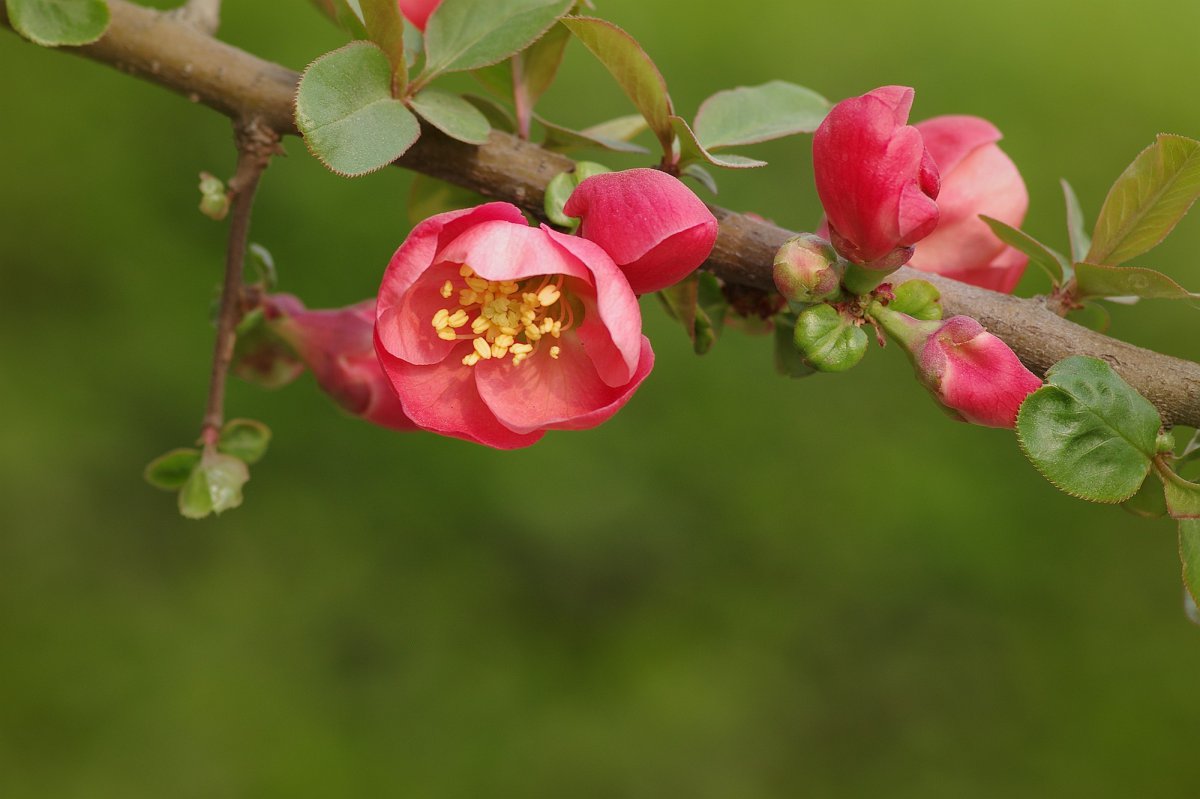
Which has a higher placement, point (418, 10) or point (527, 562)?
point (418, 10)

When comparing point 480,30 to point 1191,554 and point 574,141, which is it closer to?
point 574,141

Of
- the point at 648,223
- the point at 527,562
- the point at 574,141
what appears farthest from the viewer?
the point at 527,562

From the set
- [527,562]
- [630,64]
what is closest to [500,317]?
[630,64]

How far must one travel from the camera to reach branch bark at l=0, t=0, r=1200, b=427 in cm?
43

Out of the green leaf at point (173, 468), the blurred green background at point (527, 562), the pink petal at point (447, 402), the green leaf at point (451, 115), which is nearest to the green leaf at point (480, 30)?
the green leaf at point (451, 115)

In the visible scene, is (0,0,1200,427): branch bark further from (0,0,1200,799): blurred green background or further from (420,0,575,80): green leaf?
(0,0,1200,799): blurred green background

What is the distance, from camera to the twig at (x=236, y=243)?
19.2 inches

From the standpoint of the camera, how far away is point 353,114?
42cm

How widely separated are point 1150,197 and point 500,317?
268mm

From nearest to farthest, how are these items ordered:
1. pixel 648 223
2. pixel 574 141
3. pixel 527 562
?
pixel 648 223, pixel 574 141, pixel 527 562

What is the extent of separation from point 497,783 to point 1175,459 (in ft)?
5.15

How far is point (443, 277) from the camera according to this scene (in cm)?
45

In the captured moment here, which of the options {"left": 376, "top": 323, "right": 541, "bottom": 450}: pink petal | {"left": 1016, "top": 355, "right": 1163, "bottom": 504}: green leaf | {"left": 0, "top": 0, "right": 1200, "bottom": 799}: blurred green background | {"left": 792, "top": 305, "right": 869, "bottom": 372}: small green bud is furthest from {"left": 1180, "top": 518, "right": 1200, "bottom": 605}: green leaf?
{"left": 0, "top": 0, "right": 1200, "bottom": 799}: blurred green background

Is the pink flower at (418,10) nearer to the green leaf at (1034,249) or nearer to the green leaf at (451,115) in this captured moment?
the green leaf at (451,115)
